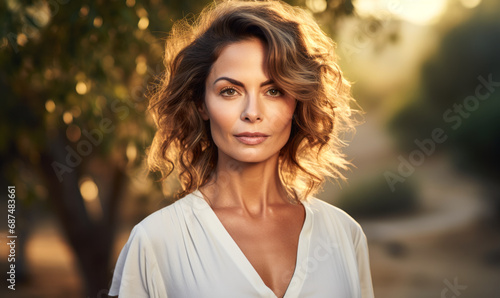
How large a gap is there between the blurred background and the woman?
6.07 feet

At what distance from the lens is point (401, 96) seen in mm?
17531

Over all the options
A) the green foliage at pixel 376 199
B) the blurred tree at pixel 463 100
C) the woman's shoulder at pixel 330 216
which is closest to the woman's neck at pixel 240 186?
the woman's shoulder at pixel 330 216

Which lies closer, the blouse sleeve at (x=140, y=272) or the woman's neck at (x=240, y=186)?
the blouse sleeve at (x=140, y=272)

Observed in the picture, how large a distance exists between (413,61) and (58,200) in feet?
38.9

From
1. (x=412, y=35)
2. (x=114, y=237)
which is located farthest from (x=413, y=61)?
(x=114, y=237)

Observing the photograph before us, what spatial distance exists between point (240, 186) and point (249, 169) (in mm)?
82

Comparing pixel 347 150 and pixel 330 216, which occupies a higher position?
pixel 347 150

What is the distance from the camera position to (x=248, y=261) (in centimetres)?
240

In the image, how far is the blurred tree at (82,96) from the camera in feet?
15.2
